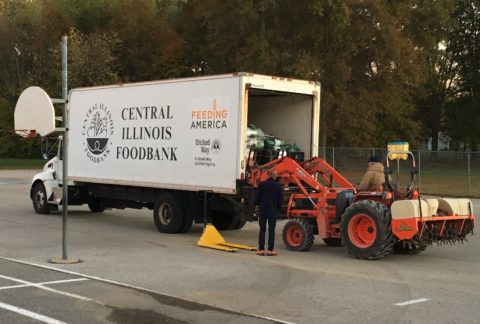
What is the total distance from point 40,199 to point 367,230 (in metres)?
10.9

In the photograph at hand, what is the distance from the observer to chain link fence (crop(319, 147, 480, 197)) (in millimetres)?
30109

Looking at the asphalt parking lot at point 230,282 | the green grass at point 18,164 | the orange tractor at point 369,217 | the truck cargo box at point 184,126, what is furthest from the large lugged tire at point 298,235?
the green grass at point 18,164

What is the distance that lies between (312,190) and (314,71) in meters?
24.2

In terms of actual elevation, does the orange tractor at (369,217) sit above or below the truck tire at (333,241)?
above

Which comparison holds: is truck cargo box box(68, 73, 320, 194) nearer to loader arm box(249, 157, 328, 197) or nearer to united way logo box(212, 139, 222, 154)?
united way logo box(212, 139, 222, 154)

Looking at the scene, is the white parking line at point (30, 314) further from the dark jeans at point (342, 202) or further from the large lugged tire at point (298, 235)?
the dark jeans at point (342, 202)

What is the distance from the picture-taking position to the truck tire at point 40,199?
18281 millimetres

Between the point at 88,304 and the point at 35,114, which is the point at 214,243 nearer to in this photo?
the point at 35,114

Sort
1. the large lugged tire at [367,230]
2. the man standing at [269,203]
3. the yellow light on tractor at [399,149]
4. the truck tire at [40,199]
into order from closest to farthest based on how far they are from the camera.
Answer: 1. the large lugged tire at [367,230]
2. the yellow light on tractor at [399,149]
3. the man standing at [269,203]
4. the truck tire at [40,199]

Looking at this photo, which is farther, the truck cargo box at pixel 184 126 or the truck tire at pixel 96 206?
the truck tire at pixel 96 206

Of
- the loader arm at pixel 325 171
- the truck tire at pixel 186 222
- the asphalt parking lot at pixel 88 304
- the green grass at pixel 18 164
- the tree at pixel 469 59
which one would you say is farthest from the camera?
the tree at pixel 469 59

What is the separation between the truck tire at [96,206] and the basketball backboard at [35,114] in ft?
26.5

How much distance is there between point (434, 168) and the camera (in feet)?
109

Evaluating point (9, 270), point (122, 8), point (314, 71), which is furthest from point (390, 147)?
point (122, 8)
